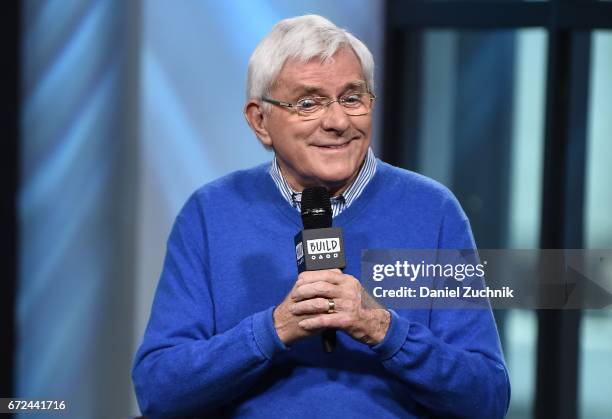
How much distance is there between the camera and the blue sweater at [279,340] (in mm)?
1767

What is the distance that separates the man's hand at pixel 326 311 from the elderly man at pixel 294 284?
2 centimetres

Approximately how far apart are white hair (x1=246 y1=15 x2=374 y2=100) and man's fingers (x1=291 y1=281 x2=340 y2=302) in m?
0.49

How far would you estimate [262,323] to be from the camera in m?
1.75

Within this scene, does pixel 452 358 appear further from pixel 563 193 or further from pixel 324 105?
pixel 563 193

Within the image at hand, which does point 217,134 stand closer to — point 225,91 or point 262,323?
point 225,91

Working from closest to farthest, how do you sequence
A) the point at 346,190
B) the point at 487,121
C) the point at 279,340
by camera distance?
the point at 279,340 < the point at 346,190 < the point at 487,121

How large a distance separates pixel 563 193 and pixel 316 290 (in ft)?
7.37

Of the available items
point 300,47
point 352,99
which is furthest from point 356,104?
point 300,47

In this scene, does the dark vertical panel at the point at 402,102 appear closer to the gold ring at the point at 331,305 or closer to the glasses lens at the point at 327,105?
the glasses lens at the point at 327,105

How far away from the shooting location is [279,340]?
173 cm

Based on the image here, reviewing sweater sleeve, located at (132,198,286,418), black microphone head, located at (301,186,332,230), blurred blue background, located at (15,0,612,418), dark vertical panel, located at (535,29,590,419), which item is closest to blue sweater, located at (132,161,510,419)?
sweater sleeve, located at (132,198,286,418)

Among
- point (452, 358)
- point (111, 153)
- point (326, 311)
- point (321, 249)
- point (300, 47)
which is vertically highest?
point (300, 47)

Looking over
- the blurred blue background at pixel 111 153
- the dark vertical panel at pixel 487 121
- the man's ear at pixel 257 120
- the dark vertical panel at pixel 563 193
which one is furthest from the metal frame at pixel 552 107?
the man's ear at pixel 257 120

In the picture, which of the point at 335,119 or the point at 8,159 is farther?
the point at 8,159
